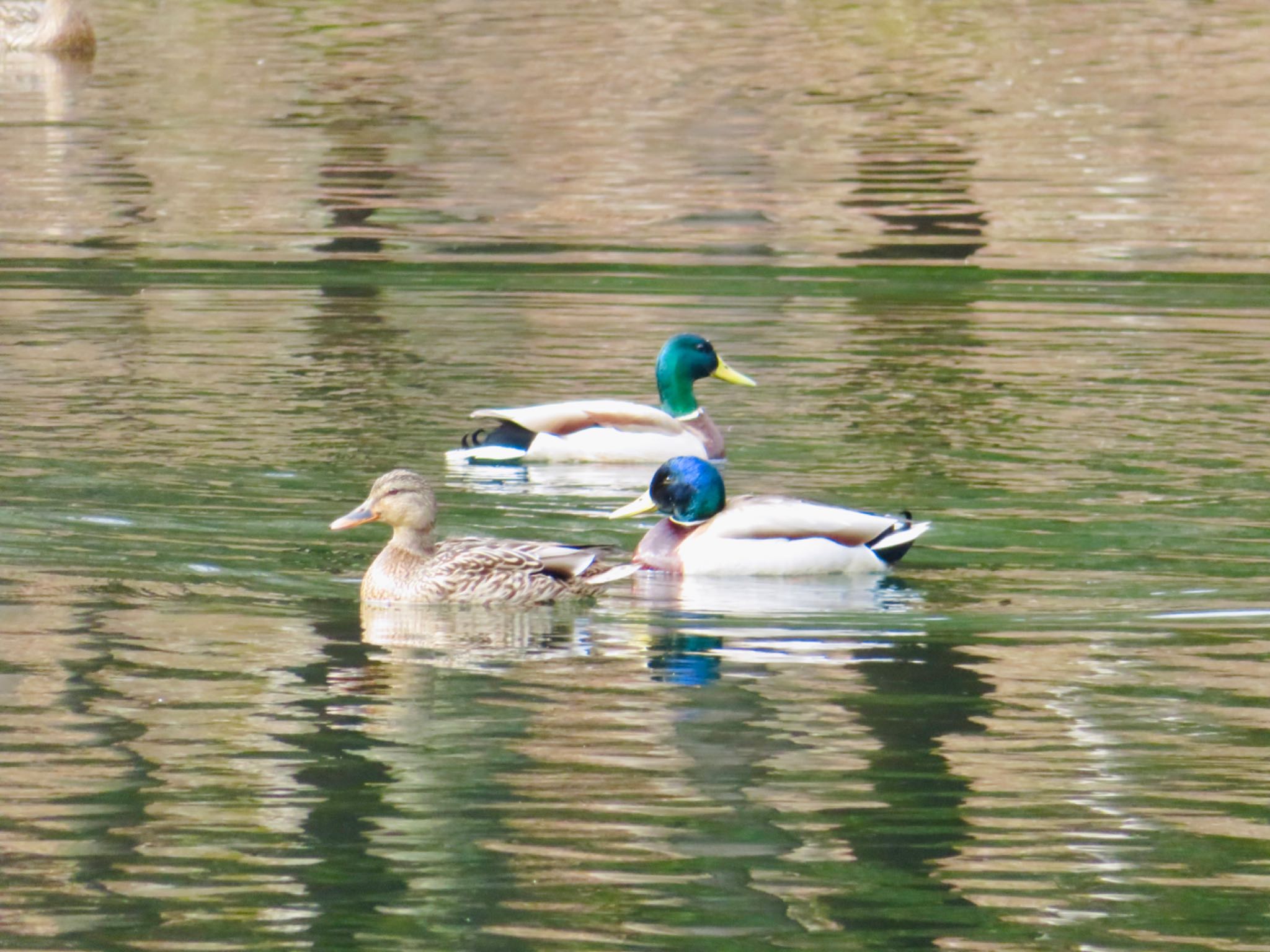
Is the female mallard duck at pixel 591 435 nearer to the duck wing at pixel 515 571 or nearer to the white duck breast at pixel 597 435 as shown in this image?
the white duck breast at pixel 597 435

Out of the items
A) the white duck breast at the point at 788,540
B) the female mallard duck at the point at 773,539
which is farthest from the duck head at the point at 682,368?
the white duck breast at the point at 788,540

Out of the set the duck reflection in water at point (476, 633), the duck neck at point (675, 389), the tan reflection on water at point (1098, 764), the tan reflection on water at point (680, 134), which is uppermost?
the tan reflection on water at point (680, 134)

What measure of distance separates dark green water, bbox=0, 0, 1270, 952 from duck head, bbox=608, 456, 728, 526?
50 centimetres

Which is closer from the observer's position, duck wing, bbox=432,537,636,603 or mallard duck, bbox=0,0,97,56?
duck wing, bbox=432,537,636,603

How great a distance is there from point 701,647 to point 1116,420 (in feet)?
16.0

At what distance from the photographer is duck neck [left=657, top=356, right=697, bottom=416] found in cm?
1349

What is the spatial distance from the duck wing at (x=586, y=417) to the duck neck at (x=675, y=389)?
1.46 ft

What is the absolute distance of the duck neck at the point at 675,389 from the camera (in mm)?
13492

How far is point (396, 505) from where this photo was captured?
1017 centimetres

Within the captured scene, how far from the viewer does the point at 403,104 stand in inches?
1085

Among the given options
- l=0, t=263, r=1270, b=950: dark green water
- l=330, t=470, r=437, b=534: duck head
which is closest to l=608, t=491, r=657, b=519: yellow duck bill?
l=0, t=263, r=1270, b=950: dark green water

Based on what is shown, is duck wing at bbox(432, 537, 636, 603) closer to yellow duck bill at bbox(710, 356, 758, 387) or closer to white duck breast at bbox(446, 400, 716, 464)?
white duck breast at bbox(446, 400, 716, 464)

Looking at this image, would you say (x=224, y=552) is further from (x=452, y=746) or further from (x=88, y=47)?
(x=88, y=47)

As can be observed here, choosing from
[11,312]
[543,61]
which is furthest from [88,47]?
[11,312]
